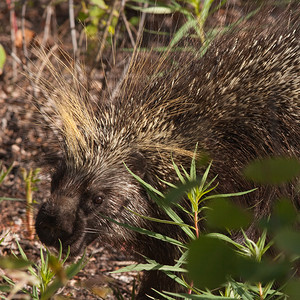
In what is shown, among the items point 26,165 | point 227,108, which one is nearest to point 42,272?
point 227,108

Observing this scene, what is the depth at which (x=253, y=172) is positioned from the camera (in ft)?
1.84

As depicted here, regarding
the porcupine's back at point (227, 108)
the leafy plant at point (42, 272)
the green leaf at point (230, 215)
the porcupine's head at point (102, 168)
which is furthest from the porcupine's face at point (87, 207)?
the green leaf at point (230, 215)

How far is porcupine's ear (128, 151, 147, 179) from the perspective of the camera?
7.95 ft

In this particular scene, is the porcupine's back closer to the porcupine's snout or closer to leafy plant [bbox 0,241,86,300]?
the porcupine's snout

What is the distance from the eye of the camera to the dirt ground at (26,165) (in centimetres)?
280

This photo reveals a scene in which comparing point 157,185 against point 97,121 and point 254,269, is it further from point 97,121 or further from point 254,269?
point 254,269

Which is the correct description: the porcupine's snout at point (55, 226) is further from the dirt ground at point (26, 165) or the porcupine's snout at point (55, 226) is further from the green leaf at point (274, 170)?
the green leaf at point (274, 170)

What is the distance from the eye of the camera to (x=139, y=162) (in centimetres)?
243

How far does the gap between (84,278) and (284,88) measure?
1.38 metres

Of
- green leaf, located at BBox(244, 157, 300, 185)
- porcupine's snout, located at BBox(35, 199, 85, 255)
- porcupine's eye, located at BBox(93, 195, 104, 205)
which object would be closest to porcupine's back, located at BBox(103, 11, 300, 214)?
porcupine's eye, located at BBox(93, 195, 104, 205)

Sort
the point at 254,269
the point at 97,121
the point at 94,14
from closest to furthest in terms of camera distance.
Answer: the point at 254,269 → the point at 97,121 → the point at 94,14

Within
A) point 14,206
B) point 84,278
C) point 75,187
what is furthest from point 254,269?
point 14,206

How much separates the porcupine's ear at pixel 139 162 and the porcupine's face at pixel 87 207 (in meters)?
0.06

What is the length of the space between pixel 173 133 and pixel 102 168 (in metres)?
0.36
